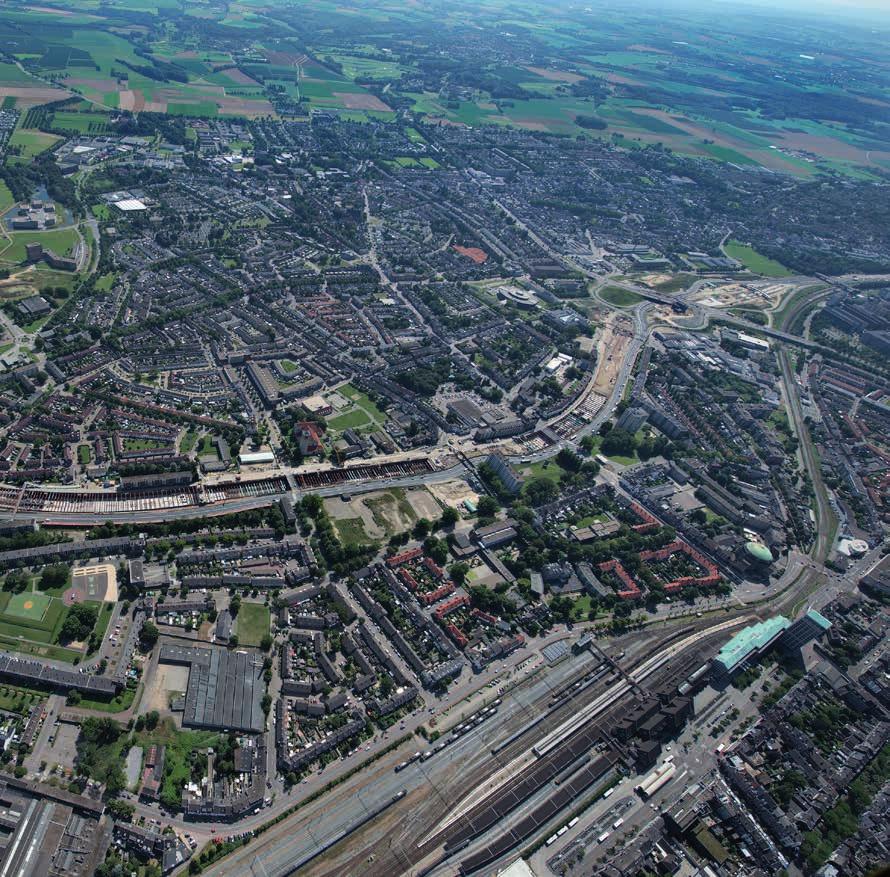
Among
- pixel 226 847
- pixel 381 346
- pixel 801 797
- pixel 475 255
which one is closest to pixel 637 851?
pixel 801 797

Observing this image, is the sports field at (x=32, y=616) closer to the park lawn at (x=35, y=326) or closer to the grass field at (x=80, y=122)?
the park lawn at (x=35, y=326)

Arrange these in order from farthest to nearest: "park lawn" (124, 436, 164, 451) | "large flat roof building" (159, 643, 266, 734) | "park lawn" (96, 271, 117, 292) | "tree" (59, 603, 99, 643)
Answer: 1. "park lawn" (96, 271, 117, 292)
2. "park lawn" (124, 436, 164, 451)
3. "tree" (59, 603, 99, 643)
4. "large flat roof building" (159, 643, 266, 734)

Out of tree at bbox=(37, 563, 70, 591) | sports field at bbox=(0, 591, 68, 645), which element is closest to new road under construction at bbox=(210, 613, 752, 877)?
sports field at bbox=(0, 591, 68, 645)

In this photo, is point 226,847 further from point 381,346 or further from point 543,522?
point 381,346

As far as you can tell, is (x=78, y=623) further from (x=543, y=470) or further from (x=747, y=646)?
(x=747, y=646)

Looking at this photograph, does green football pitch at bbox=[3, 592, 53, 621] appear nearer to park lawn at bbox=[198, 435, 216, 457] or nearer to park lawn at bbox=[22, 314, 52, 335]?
park lawn at bbox=[198, 435, 216, 457]

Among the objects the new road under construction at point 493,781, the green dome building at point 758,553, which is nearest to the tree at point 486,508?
the new road under construction at point 493,781
